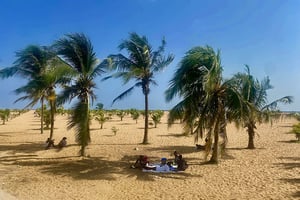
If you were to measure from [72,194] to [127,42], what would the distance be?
30.9ft

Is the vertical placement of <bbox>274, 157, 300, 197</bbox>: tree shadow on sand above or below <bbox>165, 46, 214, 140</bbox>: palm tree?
below

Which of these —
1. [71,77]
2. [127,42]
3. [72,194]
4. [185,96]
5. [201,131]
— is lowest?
[72,194]

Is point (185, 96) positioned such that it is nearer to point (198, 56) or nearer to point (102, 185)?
point (198, 56)

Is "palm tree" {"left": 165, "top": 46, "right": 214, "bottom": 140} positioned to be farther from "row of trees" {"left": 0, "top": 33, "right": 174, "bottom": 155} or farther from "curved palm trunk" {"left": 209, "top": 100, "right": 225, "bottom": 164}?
"row of trees" {"left": 0, "top": 33, "right": 174, "bottom": 155}

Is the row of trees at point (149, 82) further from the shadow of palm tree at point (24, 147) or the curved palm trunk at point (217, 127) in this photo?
the shadow of palm tree at point (24, 147)

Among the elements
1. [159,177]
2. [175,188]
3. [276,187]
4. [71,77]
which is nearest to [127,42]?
[71,77]

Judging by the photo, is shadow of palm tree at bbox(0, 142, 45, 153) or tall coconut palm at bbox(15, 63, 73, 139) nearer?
tall coconut palm at bbox(15, 63, 73, 139)

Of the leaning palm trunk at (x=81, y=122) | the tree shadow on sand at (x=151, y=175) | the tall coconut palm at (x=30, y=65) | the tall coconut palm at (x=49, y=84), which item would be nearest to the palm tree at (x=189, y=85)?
the tree shadow on sand at (x=151, y=175)

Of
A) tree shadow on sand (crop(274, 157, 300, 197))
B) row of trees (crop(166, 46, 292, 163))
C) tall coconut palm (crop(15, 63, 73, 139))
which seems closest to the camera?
tree shadow on sand (crop(274, 157, 300, 197))

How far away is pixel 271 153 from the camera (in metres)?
13.6

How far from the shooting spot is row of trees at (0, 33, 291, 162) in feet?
33.7

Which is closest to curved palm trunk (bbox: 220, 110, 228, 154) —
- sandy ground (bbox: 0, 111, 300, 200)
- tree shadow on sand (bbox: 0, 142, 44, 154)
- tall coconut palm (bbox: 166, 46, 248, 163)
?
tall coconut palm (bbox: 166, 46, 248, 163)

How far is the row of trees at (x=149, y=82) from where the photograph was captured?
1026 cm

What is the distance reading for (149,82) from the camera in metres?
16.0
